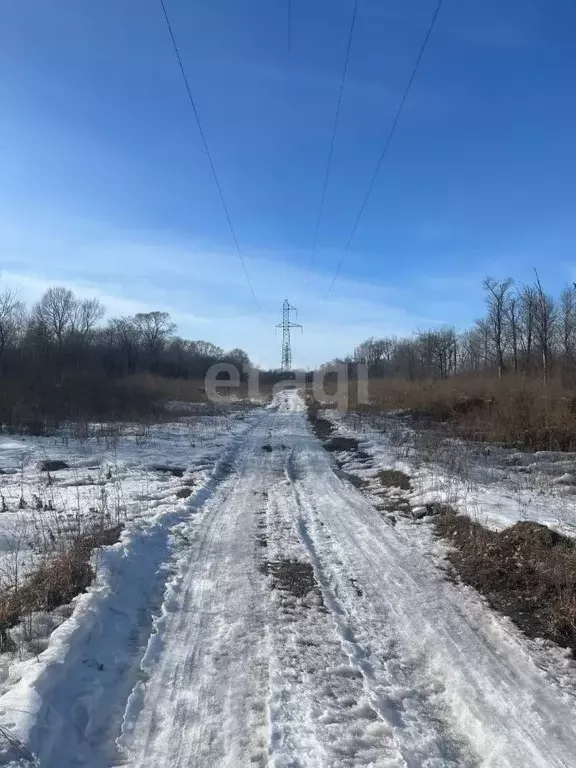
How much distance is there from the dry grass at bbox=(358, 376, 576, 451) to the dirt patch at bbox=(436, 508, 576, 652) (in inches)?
372

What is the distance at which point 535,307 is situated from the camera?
51.9 metres

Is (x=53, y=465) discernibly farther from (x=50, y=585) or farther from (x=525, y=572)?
(x=525, y=572)

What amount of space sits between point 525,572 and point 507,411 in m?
13.1

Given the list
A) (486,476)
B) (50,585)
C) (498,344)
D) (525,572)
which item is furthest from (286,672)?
(498,344)

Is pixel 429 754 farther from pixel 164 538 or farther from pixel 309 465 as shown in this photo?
pixel 309 465

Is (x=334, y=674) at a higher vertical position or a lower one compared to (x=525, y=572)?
lower

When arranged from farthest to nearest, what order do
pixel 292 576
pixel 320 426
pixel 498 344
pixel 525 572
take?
1. pixel 498 344
2. pixel 320 426
3. pixel 292 576
4. pixel 525 572

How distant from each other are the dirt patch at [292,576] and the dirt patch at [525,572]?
1672 millimetres

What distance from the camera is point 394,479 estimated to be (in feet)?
34.3

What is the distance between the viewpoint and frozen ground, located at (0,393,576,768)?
2848mm

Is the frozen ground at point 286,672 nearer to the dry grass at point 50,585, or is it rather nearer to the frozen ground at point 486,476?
the dry grass at point 50,585

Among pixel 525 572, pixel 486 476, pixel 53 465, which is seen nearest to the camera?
pixel 525 572

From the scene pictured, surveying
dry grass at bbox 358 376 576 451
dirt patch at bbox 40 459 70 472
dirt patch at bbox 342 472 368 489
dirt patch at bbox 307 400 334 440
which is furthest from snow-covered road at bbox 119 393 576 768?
dirt patch at bbox 307 400 334 440

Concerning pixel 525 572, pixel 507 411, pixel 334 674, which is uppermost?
pixel 507 411
